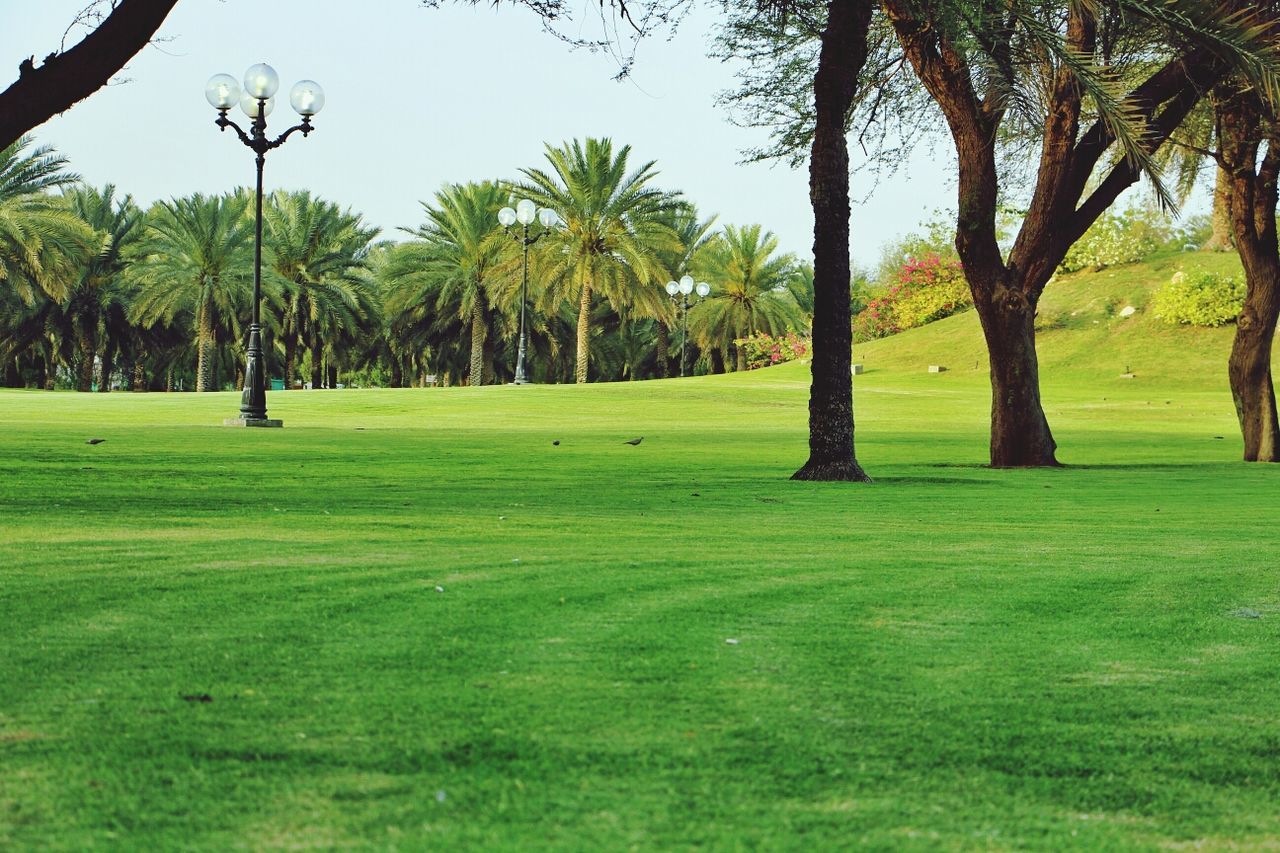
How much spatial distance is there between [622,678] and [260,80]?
2077 centimetres

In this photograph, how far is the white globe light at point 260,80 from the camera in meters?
22.9

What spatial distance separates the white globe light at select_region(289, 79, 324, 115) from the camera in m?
23.4

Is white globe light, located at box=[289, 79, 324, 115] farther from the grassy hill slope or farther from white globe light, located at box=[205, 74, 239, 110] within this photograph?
the grassy hill slope

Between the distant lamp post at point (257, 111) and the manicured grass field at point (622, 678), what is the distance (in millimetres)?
12459

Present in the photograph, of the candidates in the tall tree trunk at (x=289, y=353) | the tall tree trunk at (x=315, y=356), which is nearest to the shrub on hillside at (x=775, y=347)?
the tall tree trunk at (x=315, y=356)

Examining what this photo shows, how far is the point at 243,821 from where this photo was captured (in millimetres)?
2975

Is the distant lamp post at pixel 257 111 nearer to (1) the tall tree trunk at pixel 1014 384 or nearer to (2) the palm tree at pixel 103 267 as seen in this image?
(1) the tall tree trunk at pixel 1014 384

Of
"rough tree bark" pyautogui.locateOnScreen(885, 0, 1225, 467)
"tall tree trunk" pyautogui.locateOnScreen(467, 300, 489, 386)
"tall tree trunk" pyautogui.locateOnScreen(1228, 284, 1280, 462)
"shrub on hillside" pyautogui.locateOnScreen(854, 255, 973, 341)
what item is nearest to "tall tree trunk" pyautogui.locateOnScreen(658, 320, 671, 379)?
"tall tree trunk" pyautogui.locateOnScreen(467, 300, 489, 386)

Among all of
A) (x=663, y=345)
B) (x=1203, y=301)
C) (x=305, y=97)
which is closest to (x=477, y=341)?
(x=663, y=345)

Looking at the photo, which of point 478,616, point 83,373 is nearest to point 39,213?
point 83,373

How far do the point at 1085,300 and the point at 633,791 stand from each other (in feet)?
177

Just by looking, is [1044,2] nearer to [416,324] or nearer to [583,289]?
[583,289]

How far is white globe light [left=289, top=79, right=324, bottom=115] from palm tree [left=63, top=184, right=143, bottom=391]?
36.9m

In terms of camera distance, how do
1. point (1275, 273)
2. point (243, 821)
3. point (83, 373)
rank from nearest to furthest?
point (243, 821) → point (1275, 273) → point (83, 373)
